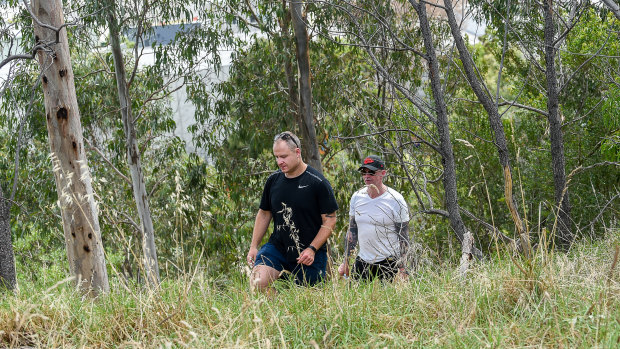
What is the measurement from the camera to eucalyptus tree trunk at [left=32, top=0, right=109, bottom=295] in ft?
19.3

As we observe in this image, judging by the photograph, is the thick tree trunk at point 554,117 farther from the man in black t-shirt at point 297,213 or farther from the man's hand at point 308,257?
the man's hand at point 308,257

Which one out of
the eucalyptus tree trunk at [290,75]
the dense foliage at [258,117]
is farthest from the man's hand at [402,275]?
the eucalyptus tree trunk at [290,75]

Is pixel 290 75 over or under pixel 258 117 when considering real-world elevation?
over

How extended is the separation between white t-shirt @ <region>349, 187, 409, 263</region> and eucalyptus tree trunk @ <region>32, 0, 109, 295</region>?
230 cm

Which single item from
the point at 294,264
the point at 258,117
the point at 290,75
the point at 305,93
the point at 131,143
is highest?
the point at 290,75

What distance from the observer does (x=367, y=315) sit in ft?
10.4

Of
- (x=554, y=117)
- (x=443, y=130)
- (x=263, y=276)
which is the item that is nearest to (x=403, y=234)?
(x=443, y=130)

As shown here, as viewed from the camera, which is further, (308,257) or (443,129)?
(443,129)

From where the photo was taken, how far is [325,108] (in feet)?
40.6

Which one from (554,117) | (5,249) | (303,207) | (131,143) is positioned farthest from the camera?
(131,143)

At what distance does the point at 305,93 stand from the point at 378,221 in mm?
6884

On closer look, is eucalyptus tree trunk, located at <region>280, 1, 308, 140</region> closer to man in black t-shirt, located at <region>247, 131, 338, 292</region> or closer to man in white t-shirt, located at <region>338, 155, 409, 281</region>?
man in white t-shirt, located at <region>338, 155, 409, 281</region>

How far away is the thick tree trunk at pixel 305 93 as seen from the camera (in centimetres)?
1147

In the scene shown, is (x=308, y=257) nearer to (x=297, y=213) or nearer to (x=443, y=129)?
(x=297, y=213)
